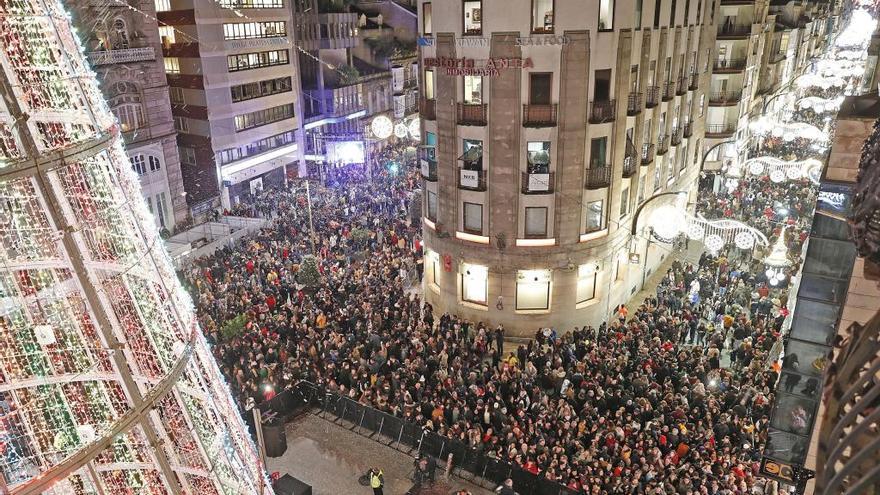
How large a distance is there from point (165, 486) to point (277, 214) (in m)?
39.6

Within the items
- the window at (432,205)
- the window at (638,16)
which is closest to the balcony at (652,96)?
the window at (638,16)

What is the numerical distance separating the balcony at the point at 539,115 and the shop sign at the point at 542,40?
2.30m

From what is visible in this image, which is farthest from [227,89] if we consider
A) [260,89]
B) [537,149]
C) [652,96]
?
[652,96]

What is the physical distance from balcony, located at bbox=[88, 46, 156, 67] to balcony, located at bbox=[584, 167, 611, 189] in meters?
26.8

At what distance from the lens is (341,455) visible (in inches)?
755

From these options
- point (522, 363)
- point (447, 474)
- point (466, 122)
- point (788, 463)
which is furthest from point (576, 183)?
point (788, 463)

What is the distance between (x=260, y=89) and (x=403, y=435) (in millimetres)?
38909

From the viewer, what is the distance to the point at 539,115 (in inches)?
966

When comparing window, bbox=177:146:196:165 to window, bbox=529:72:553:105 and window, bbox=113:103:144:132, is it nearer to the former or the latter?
window, bbox=113:103:144:132

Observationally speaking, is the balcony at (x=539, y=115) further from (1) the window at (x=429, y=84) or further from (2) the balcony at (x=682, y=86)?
(2) the balcony at (x=682, y=86)

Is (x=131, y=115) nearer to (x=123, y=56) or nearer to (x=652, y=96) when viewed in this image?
(x=123, y=56)

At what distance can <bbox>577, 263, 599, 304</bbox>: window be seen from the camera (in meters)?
27.6

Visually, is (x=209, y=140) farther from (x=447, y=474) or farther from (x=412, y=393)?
(x=447, y=474)

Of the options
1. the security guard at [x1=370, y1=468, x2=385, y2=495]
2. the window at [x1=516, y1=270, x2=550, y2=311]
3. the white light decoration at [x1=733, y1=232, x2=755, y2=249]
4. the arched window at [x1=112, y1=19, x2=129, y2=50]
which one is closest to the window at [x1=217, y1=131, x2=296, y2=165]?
the arched window at [x1=112, y1=19, x2=129, y2=50]
